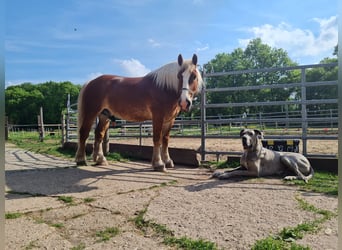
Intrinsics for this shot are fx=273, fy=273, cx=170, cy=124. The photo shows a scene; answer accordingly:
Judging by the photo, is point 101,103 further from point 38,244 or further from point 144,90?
point 38,244

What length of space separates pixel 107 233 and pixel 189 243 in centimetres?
64

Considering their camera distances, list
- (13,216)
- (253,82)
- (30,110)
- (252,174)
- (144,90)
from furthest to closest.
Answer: (30,110), (253,82), (144,90), (252,174), (13,216)

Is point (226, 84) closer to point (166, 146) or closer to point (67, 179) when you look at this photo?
point (166, 146)

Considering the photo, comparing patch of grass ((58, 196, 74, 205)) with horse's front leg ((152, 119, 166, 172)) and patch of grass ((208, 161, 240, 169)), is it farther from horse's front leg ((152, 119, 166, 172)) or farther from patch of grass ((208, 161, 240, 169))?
patch of grass ((208, 161, 240, 169))

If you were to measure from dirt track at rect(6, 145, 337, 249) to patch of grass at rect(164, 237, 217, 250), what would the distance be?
0.06m

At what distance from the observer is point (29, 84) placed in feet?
195

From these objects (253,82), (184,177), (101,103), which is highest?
(253,82)

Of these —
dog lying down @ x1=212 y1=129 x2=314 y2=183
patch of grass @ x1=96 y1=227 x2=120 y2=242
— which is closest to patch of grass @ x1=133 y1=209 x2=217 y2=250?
patch of grass @ x1=96 y1=227 x2=120 y2=242

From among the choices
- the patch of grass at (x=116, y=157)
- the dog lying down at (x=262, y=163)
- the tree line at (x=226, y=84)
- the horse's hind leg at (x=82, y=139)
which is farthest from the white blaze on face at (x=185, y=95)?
the tree line at (x=226, y=84)

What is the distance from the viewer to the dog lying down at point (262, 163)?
3.82 m

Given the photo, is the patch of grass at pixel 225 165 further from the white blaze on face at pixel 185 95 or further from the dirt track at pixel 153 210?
the white blaze on face at pixel 185 95

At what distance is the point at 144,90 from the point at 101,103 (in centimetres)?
100

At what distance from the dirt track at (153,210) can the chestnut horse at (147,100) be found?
1.07 meters

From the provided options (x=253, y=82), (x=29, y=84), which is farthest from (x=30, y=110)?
(x=253, y=82)
